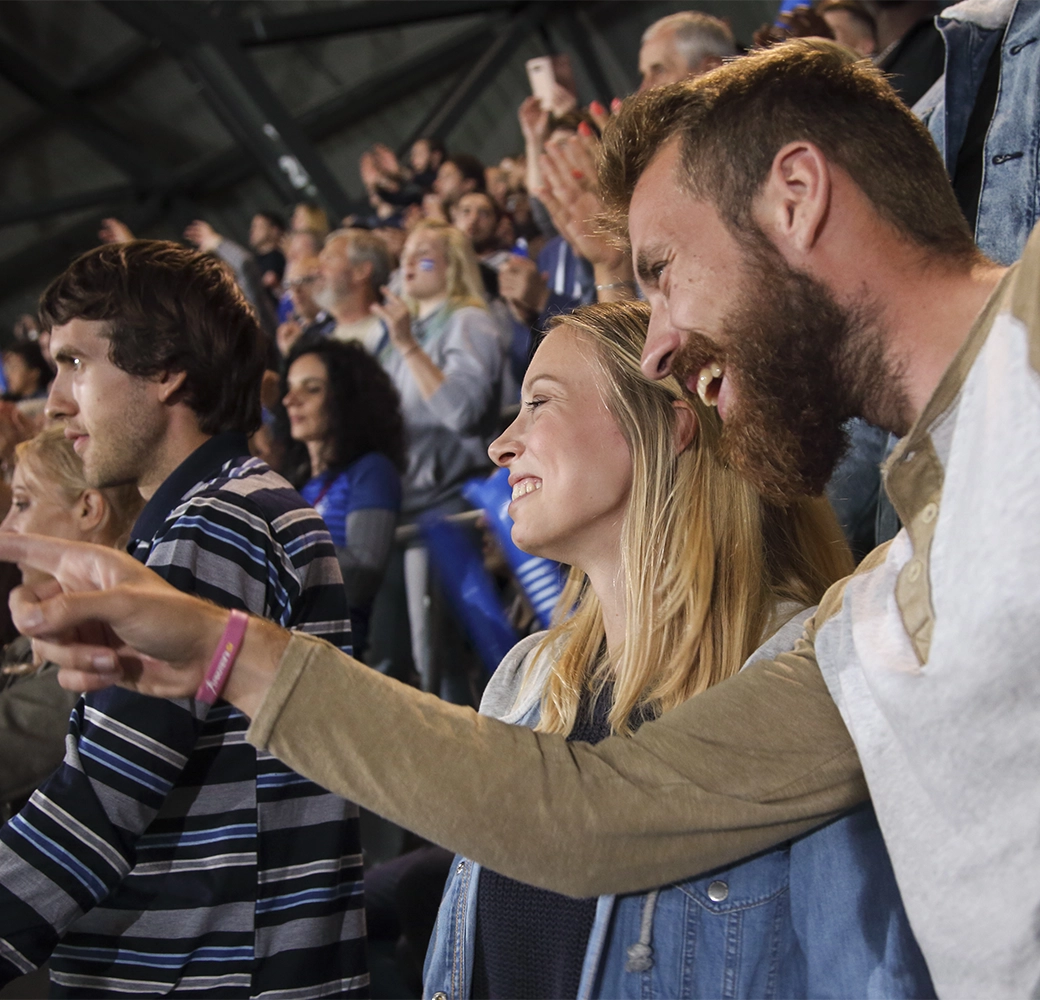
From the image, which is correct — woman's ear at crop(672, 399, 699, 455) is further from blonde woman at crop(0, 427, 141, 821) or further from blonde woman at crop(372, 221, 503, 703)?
blonde woman at crop(372, 221, 503, 703)

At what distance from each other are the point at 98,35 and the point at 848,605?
12096mm

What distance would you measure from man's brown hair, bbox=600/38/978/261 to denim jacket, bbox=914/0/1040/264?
1.94 ft

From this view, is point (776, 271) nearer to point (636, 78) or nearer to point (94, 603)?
point (94, 603)

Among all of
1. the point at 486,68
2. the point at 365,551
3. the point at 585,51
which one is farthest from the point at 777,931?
the point at 486,68

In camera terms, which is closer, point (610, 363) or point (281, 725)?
point (281, 725)

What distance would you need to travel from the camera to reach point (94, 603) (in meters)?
0.93

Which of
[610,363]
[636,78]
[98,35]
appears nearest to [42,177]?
[98,35]

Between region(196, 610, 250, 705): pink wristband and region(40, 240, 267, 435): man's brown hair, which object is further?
region(40, 240, 267, 435): man's brown hair

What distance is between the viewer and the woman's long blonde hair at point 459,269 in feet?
13.3

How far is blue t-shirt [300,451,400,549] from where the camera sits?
336 cm

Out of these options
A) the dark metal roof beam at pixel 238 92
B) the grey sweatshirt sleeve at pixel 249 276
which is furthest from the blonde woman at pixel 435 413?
the dark metal roof beam at pixel 238 92

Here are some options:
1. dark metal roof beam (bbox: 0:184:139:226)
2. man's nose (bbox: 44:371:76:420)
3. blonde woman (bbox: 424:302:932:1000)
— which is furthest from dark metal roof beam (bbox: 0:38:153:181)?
blonde woman (bbox: 424:302:932:1000)

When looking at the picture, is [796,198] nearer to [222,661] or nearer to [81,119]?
[222,661]

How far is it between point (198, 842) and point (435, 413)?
2.29 m
